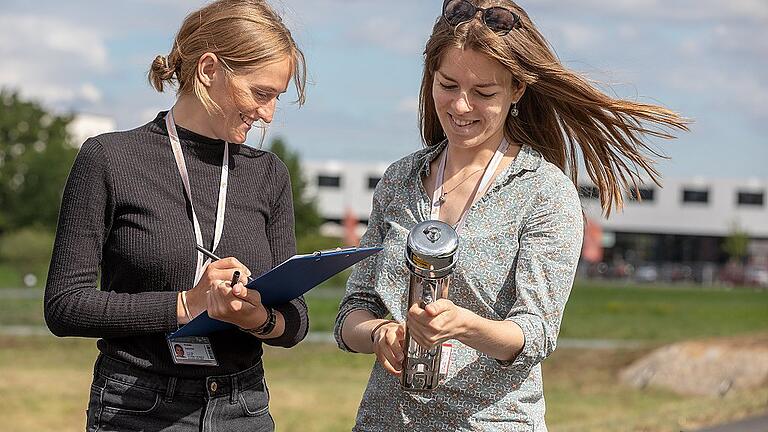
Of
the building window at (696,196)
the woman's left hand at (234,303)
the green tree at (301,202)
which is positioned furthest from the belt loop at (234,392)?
the building window at (696,196)

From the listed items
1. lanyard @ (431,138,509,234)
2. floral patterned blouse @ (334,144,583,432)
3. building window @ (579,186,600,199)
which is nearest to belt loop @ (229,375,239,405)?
floral patterned blouse @ (334,144,583,432)

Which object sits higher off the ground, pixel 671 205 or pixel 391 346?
pixel 391 346

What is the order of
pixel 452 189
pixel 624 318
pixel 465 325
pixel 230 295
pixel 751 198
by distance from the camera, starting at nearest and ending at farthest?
pixel 465 325
pixel 230 295
pixel 452 189
pixel 624 318
pixel 751 198

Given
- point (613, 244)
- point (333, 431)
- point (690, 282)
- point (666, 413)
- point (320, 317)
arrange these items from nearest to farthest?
point (666, 413) → point (333, 431) → point (320, 317) → point (690, 282) → point (613, 244)

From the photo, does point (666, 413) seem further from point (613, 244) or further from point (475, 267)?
point (613, 244)

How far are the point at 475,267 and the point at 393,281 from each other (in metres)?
0.27

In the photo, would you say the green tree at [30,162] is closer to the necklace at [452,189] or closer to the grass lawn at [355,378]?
the grass lawn at [355,378]

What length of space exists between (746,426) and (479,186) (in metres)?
6.29

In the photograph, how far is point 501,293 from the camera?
350cm

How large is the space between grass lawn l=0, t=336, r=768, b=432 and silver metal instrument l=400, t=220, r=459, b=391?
19.8 feet

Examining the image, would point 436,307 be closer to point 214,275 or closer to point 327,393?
point 214,275

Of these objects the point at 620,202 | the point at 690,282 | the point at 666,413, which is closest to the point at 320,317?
the point at 666,413

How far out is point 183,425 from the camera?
3504 mm

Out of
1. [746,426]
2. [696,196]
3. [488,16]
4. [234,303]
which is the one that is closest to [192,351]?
[234,303]
